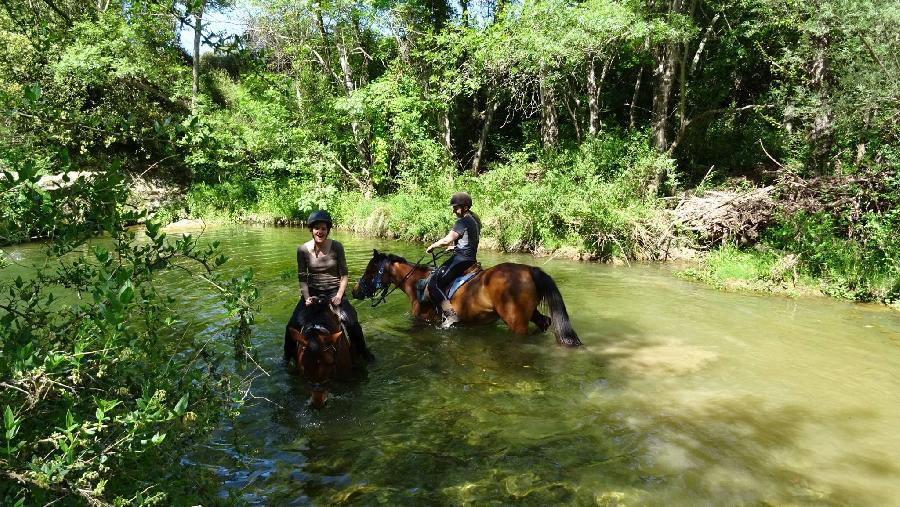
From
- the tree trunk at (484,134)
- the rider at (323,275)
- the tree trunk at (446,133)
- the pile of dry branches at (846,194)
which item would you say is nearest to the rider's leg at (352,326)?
the rider at (323,275)

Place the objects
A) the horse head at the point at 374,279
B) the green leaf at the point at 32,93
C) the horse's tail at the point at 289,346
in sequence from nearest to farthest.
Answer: the green leaf at the point at 32,93 → the horse's tail at the point at 289,346 → the horse head at the point at 374,279

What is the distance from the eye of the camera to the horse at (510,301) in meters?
7.13

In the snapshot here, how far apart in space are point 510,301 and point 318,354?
9.84ft

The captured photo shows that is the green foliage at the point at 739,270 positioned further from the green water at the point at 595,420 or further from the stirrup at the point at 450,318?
the stirrup at the point at 450,318

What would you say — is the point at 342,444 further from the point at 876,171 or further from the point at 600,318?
the point at 876,171

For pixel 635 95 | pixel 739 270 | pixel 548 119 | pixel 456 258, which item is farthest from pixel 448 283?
pixel 635 95

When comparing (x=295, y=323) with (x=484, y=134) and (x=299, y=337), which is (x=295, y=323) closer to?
(x=299, y=337)

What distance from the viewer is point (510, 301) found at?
738 cm

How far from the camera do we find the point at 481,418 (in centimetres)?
531

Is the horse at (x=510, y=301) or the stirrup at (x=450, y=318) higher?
the horse at (x=510, y=301)

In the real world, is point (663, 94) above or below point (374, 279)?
above

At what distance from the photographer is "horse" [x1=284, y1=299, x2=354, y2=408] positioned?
5.40 m

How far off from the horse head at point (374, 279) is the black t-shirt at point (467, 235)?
1.36 meters

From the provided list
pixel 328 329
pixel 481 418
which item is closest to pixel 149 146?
pixel 328 329
